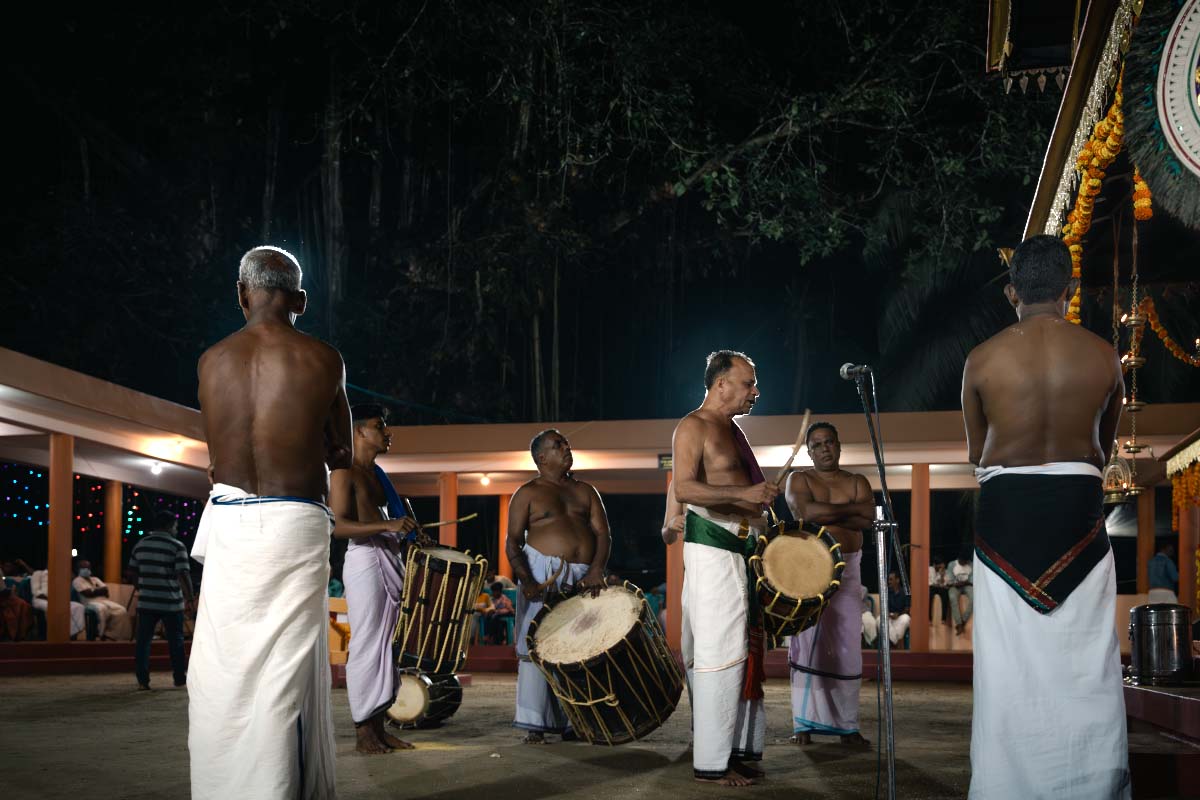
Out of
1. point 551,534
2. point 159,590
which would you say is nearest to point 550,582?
point 551,534

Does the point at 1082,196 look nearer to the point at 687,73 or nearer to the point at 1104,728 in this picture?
the point at 1104,728

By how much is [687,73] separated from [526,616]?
1508cm

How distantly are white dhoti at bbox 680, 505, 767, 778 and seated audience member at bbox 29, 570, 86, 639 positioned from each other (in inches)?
537

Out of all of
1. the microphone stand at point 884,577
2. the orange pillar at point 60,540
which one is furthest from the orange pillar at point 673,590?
the microphone stand at point 884,577

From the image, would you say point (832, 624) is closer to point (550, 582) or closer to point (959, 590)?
point (550, 582)

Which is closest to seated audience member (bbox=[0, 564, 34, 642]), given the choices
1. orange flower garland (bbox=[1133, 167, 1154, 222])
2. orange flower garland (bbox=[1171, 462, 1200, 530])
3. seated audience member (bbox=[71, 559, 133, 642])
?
seated audience member (bbox=[71, 559, 133, 642])

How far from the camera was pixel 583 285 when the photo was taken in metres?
29.0

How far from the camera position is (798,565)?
21.7ft

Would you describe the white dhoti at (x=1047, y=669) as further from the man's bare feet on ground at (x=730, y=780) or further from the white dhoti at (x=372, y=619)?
the white dhoti at (x=372, y=619)

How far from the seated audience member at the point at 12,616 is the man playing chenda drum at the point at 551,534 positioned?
35.4ft

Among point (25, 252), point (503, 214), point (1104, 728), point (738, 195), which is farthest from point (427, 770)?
point (25, 252)

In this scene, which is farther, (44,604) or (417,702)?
(44,604)

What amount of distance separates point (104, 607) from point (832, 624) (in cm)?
1314

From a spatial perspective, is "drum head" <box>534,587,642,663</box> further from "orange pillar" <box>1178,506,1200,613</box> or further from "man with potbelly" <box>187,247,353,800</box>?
"orange pillar" <box>1178,506,1200,613</box>
